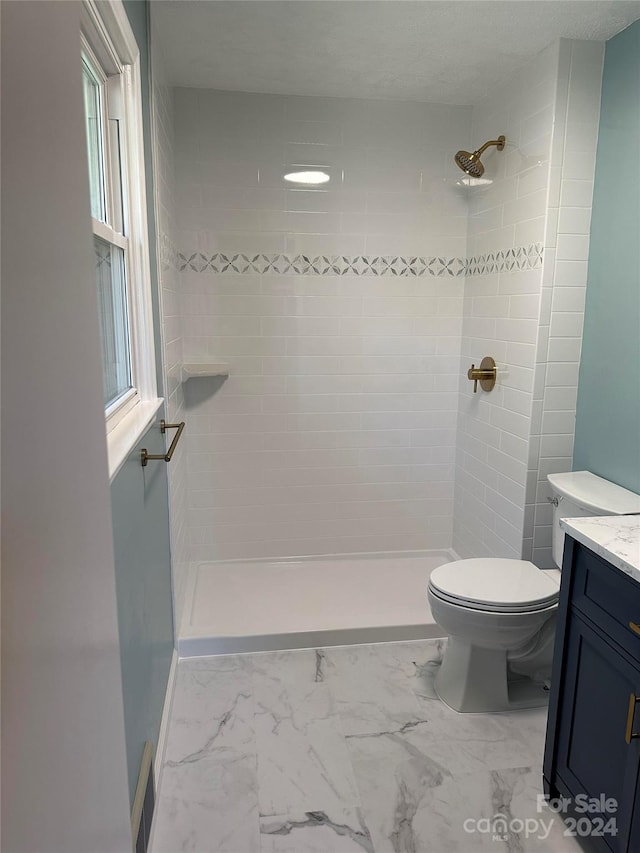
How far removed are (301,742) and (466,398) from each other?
1.79m

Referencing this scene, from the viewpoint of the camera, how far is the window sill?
1.17 meters

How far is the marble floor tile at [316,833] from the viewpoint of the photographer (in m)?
1.52

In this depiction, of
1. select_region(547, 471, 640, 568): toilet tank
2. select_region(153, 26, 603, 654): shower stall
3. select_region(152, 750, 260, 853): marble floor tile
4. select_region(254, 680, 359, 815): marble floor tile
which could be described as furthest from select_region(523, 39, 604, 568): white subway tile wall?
select_region(152, 750, 260, 853): marble floor tile

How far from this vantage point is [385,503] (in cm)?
319

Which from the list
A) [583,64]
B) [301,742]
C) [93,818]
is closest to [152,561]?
[301,742]

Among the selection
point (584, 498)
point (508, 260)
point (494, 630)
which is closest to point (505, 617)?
point (494, 630)

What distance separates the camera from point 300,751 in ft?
6.09

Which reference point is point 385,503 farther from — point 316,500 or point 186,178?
point 186,178

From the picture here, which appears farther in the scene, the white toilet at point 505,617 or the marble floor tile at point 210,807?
the white toilet at point 505,617

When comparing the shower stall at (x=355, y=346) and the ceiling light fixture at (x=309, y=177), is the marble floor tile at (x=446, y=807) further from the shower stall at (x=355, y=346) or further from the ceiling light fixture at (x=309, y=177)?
the ceiling light fixture at (x=309, y=177)

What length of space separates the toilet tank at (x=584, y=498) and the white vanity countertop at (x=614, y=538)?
36 cm

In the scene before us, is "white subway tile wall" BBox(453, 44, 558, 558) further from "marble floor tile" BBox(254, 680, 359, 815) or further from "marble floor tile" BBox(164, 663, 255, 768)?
"marble floor tile" BBox(164, 663, 255, 768)

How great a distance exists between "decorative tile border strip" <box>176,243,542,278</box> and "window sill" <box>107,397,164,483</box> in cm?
121

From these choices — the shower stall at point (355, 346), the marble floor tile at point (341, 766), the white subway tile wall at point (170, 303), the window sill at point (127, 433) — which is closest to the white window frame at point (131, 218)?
the window sill at point (127, 433)
